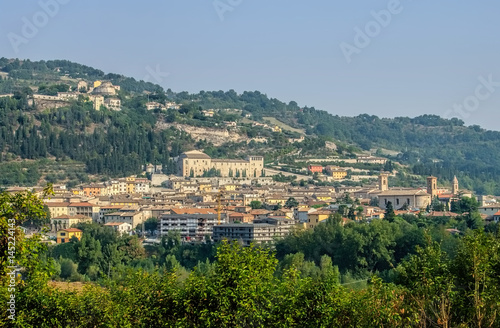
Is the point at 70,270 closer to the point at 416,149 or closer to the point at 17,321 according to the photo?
the point at 17,321

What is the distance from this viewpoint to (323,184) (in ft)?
234

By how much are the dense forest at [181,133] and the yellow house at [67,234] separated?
22.3 meters

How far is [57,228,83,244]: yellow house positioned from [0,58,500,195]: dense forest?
878 inches

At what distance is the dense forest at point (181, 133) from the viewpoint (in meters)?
69.1

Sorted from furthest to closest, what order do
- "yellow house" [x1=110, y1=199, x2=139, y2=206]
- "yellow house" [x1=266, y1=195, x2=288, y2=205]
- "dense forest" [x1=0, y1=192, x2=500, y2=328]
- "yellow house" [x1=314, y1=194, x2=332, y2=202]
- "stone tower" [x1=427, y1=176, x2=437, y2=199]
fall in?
"yellow house" [x1=314, y1=194, x2=332, y2=202], "stone tower" [x1=427, y1=176, x2=437, y2=199], "yellow house" [x1=266, y1=195, x2=288, y2=205], "yellow house" [x1=110, y1=199, x2=139, y2=206], "dense forest" [x1=0, y1=192, x2=500, y2=328]

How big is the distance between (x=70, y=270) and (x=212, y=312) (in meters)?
22.3

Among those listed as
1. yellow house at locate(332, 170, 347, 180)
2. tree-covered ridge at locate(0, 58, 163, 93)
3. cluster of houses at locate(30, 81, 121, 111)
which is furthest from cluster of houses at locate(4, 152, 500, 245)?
tree-covered ridge at locate(0, 58, 163, 93)

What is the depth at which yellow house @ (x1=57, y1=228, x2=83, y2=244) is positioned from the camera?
43.4m

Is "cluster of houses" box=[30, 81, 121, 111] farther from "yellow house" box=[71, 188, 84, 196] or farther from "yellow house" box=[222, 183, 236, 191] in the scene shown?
"yellow house" box=[222, 183, 236, 191]

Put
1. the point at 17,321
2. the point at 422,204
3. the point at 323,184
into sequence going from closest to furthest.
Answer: the point at 17,321
the point at 422,204
the point at 323,184

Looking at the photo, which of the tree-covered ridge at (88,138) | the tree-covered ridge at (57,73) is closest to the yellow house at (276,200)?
the tree-covered ridge at (88,138)

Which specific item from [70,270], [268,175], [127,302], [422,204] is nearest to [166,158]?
[268,175]

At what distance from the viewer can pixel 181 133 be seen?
81.9 meters

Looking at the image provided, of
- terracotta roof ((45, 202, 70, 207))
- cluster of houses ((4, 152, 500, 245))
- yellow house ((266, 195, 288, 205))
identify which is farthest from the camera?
yellow house ((266, 195, 288, 205))
